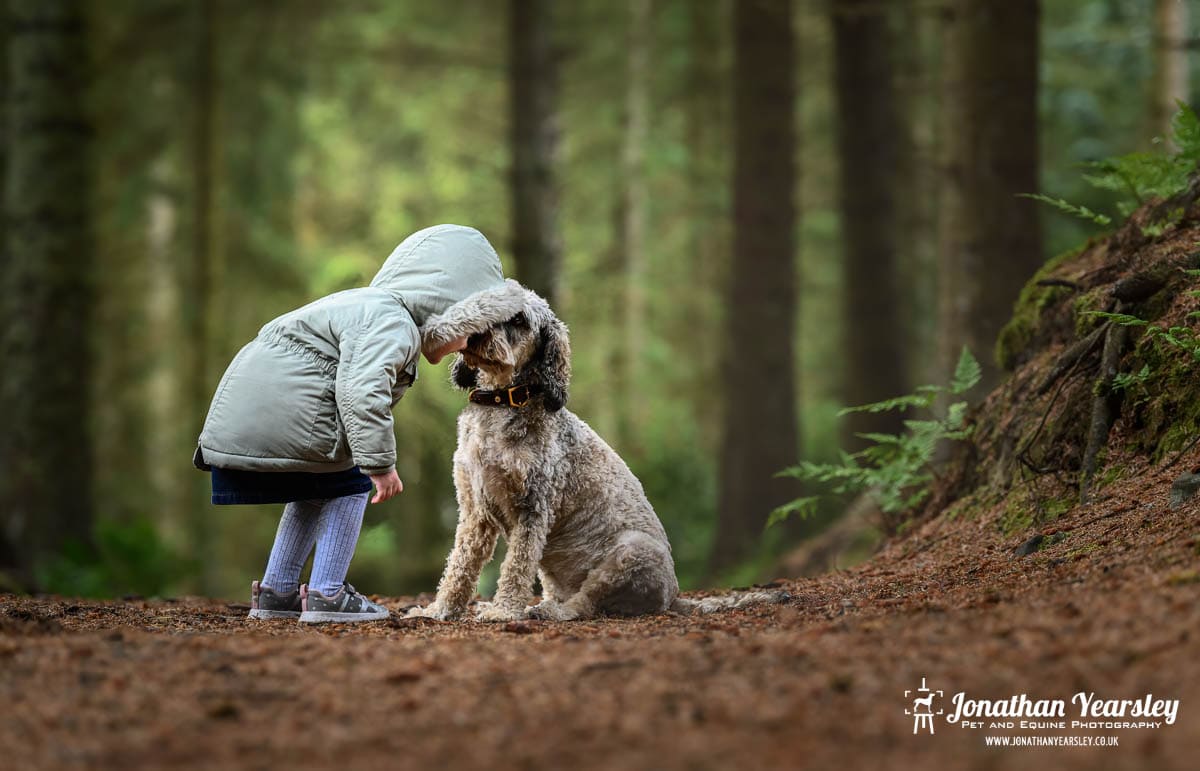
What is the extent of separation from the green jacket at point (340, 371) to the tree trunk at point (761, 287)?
339 inches

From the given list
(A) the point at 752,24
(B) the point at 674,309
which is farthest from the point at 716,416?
(A) the point at 752,24

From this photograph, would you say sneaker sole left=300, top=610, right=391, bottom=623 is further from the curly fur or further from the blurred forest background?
the blurred forest background

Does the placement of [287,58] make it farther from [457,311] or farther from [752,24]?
[457,311]

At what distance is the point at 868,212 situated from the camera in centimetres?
1548

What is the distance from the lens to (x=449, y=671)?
4281mm

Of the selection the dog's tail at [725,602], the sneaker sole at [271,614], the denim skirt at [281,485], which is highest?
the denim skirt at [281,485]

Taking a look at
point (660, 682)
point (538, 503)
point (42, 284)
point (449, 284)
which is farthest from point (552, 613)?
point (42, 284)

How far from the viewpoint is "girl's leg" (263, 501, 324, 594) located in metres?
6.70

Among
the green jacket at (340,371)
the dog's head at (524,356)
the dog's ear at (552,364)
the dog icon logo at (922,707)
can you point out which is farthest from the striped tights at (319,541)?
the dog icon logo at (922,707)

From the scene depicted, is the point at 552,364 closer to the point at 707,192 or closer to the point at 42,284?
the point at 42,284

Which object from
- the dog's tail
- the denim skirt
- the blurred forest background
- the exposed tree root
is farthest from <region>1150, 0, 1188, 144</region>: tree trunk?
the denim skirt

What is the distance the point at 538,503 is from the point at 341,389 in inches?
50.3

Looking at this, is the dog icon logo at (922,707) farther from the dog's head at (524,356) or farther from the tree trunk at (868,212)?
the tree trunk at (868,212)

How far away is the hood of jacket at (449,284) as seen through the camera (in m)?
6.15
